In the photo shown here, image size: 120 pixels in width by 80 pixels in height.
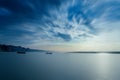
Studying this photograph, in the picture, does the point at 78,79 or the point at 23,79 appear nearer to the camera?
the point at 23,79

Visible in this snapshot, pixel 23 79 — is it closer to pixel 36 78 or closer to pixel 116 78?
pixel 36 78

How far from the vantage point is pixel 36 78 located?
24828mm

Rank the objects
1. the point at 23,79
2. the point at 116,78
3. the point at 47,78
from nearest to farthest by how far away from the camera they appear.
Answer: the point at 23,79, the point at 47,78, the point at 116,78

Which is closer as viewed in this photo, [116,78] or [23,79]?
[23,79]

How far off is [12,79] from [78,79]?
43.7 ft

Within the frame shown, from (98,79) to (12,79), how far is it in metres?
17.8

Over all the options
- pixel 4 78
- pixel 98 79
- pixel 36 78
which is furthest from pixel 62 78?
pixel 4 78

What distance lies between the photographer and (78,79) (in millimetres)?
25547

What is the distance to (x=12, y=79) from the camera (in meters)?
23.5

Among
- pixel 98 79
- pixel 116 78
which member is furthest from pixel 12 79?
pixel 116 78

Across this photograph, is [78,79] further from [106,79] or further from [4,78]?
[4,78]


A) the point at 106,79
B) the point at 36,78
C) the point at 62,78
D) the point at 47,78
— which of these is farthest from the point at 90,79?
the point at 36,78

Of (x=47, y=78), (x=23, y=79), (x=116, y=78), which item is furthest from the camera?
(x=116, y=78)

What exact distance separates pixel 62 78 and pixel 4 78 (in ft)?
38.3
